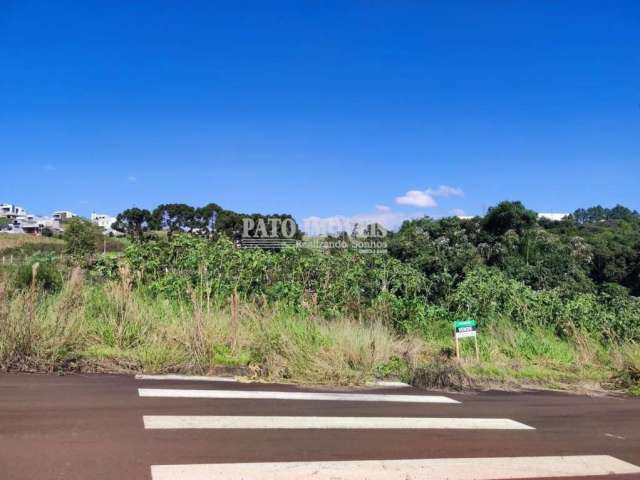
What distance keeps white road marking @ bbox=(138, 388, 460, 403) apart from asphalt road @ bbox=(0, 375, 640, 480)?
1.2 inches

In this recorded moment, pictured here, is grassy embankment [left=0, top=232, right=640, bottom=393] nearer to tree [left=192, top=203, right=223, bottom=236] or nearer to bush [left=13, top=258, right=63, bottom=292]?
bush [left=13, top=258, right=63, bottom=292]

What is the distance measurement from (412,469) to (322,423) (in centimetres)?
130

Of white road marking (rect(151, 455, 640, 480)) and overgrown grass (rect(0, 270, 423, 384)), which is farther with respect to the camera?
overgrown grass (rect(0, 270, 423, 384))

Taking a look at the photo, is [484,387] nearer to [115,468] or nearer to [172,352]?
[172,352]

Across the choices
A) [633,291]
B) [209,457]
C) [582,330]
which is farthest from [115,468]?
[633,291]

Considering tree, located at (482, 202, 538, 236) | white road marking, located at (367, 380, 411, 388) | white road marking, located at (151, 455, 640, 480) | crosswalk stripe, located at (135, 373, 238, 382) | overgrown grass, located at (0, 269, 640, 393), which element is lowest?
white road marking, located at (151, 455, 640, 480)

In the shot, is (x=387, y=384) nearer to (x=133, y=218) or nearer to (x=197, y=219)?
(x=197, y=219)

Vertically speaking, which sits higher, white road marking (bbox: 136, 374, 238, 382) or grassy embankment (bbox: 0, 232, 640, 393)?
grassy embankment (bbox: 0, 232, 640, 393)

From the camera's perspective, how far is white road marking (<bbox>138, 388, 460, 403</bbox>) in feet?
19.9

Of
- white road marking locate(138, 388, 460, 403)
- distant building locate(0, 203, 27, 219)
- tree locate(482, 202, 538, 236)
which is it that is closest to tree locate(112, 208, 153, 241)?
tree locate(482, 202, 538, 236)

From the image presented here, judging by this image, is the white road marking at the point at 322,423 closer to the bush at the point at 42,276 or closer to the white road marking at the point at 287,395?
the white road marking at the point at 287,395

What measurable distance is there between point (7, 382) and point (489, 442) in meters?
5.24

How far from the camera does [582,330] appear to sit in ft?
36.7

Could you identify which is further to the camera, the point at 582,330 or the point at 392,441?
the point at 582,330
